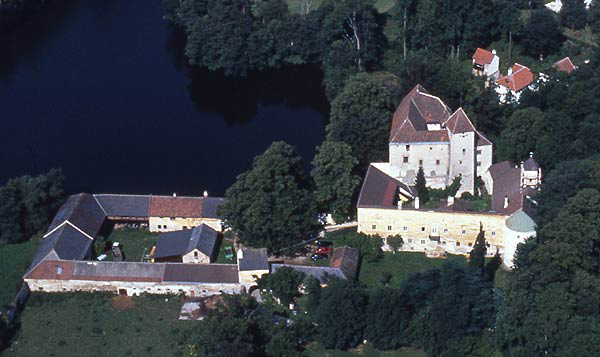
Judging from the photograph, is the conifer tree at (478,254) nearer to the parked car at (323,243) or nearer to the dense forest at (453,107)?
the dense forest at (453,107)

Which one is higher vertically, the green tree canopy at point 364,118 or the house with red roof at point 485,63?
the house with red roof at point 485,63

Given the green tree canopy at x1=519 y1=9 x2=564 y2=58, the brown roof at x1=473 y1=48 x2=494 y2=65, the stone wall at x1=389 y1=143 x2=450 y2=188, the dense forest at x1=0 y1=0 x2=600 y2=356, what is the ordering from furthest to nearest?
the green tree canopy at x1=519 y1=9 x2=564 y2=58
the brown roof at x1=473 y1=48 x2=494 y2=65
the stone wall at x1=389 y1=143 x2=450 y2=188
the dense forest at x1=0 y1=0 x2=600 y2=356

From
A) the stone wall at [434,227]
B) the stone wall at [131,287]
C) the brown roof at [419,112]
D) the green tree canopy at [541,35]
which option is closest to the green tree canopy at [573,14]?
the green tree canopy at [541,35]

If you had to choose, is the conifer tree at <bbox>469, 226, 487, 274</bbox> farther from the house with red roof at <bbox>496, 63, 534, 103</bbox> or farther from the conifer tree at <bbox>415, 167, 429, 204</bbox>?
the house with red roof at <bbox>496, 63, 534, 103</bbox>

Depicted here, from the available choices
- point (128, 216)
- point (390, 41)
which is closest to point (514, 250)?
point (128, 216)

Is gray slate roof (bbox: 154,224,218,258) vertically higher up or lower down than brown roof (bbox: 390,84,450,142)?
lower down

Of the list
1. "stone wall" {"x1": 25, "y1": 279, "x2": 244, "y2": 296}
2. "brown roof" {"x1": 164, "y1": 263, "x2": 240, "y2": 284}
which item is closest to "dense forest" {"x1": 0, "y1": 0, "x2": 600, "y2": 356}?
"brown roof" {"x1": 164, "y1": 263, "x2": 240, "y2": 284}

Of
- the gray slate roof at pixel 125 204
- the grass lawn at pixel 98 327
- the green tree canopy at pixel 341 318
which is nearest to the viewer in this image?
the green tree canopy at pixel 341 318
